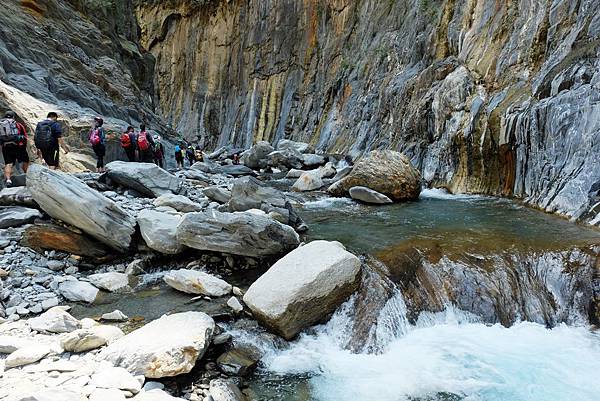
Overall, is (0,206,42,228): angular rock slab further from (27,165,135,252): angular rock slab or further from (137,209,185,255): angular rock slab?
(137,209,185,255): angular rock slab

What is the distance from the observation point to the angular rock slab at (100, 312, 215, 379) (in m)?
3.58

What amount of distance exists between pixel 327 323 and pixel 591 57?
819cm

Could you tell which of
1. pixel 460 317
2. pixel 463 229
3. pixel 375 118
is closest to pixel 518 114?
pixel 463 229

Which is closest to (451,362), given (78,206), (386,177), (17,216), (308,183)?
(78,206)

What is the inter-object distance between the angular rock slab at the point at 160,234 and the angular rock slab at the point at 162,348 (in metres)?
2.28

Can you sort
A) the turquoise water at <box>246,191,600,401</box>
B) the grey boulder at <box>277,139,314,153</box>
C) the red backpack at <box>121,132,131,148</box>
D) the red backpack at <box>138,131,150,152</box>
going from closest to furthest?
1. the turquoise water at <box>246,191,600,401</box>
2. the red backpack at <box>121,132,131,148</box>
3. the red backpack at <box>138,131,150,152</box>
4. the grey boulder at <box>277,139,314,153</box>

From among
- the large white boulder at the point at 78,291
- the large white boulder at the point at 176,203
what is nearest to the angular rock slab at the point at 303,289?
the large white boulder at the point at 78,291

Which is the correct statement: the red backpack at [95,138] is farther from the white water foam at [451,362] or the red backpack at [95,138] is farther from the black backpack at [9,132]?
the white water foam at [451,362]

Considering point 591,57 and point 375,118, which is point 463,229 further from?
point 375,118

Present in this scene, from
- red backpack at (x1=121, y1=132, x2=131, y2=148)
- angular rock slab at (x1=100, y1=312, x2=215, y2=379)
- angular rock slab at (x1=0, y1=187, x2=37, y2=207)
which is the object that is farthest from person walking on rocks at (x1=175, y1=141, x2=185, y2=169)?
angular rock slab at (x1=100, y1=312, x2=215, y2=379)

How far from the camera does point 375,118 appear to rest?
20.6 metres

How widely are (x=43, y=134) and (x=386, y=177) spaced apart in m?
8.26

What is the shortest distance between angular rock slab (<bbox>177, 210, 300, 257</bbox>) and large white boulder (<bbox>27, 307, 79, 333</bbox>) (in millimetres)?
2049

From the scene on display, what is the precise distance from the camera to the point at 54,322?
4.26m
